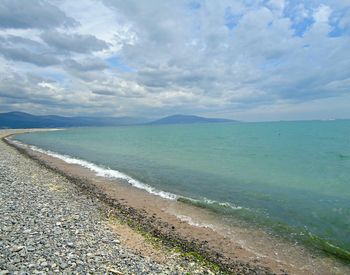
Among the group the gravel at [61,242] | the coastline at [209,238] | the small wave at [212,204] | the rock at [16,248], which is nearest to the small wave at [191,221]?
the coastline at [209,238]

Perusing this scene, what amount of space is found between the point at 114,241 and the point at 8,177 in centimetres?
1624

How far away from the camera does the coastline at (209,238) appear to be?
12.4 m

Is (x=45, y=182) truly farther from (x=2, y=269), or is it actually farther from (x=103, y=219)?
(x=2, y=269)

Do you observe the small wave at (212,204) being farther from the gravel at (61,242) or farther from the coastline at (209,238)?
the gravel at (61,242)

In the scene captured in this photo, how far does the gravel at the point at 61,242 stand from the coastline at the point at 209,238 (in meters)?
2.01

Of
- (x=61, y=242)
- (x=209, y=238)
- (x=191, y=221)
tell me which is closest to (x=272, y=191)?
(x=191, y=221)

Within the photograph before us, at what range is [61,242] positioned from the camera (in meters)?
11.4

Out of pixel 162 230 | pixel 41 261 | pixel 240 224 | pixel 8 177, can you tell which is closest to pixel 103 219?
pixel 162 230

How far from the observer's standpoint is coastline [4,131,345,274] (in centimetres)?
1239

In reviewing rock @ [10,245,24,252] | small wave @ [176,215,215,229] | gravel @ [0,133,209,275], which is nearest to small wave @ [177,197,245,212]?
small wave @ [176,215,215,229]

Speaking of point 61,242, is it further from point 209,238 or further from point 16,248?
point 209,238

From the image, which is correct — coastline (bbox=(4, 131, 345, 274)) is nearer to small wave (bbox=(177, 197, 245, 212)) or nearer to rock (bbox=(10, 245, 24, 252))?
small wave (bbox=(177, 197, 245, 212))

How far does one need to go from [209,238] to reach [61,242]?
781 centimetres

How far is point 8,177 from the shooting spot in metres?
23.6
